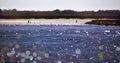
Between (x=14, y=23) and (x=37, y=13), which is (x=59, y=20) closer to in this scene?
(x=37, y=13)

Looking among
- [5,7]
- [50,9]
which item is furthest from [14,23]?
[50,9]

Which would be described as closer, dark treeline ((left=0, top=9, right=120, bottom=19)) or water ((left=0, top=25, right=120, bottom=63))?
water ((left=0, top=25, right=120, bottom=63))

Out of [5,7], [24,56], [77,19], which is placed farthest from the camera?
[77,19]

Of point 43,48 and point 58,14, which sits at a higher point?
point 58,14

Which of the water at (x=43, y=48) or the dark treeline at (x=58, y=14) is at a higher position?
the dark treeline at (x=58, y=14)

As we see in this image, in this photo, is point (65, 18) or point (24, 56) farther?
point (65, 18)

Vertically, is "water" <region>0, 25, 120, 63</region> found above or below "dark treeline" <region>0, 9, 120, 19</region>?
below

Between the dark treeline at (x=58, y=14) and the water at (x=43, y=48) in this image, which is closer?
the water at (x=43, y=48)

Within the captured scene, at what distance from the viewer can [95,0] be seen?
2422mm

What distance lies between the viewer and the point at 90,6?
2.39 meters

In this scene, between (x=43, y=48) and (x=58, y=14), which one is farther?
(x=43, y=48)

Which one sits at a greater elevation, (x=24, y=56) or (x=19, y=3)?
(x=19, y=3)

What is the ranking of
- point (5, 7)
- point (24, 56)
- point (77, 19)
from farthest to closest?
1. point (77, 19)
2. point (5, 7)
3. point (24, 56)

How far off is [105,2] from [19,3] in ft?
2.34
